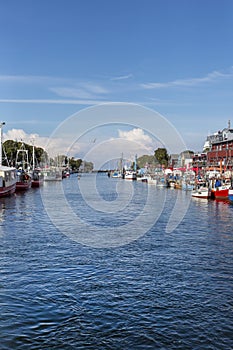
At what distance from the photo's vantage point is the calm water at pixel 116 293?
13117 millimetres

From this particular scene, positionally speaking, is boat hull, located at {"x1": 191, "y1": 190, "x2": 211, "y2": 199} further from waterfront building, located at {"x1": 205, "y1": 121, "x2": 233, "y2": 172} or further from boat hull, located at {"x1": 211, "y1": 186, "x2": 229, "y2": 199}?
waterfront building, located at {"x1": 205, "y1": 121, "x2": 233, "y2": 172}

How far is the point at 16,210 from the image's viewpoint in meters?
48.7

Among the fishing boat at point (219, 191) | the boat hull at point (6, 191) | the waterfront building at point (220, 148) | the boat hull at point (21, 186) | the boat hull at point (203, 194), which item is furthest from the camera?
the waterfront building at point (220, 148)

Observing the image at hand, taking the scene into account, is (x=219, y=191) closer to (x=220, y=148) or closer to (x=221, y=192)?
(x=221, y=192)

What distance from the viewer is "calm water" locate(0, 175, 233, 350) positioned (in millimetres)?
13117

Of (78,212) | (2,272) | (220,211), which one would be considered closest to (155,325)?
(2,272)

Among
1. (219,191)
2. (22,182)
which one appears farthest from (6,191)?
(219,191)

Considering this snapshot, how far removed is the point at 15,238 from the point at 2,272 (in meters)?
9.53

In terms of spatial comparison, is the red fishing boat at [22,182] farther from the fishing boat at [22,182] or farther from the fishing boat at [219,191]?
the fishing boat at [219,191]

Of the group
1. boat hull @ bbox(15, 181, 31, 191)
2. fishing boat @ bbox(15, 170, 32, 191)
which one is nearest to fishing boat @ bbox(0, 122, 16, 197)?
boat hull @ bbox(15, 181, 31, 191)

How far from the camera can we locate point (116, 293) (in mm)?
17156

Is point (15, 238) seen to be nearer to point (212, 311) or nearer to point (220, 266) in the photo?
point (220, 266)

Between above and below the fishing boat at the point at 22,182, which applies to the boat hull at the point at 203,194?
below

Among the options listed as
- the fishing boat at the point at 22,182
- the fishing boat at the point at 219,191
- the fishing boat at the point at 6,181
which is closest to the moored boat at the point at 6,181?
the fishing boat at the point at 6,181
